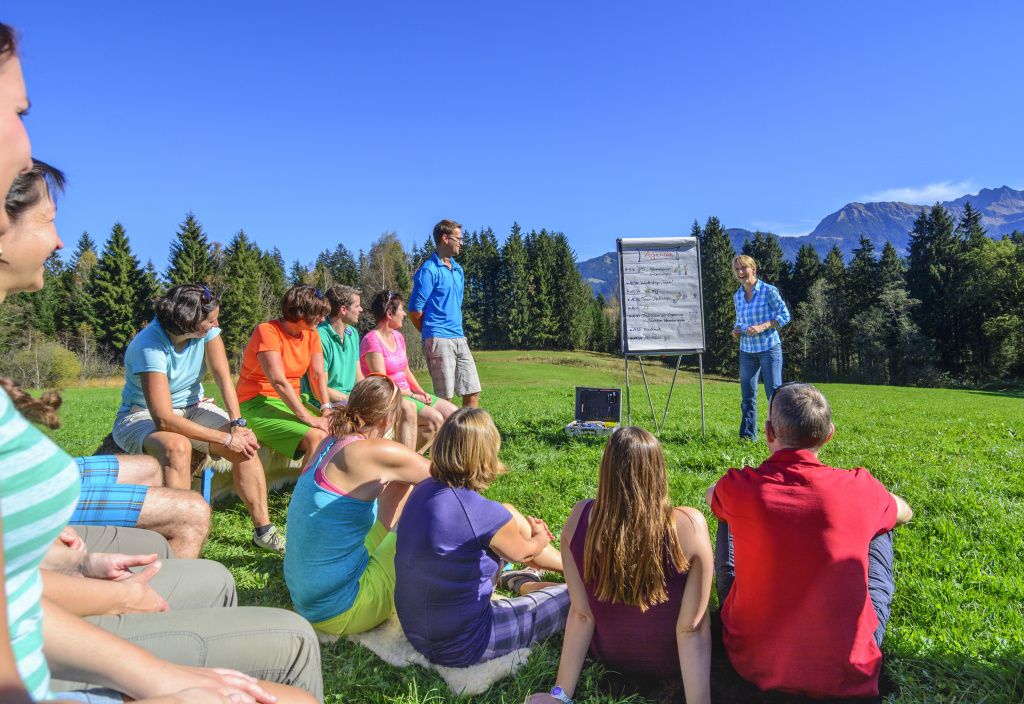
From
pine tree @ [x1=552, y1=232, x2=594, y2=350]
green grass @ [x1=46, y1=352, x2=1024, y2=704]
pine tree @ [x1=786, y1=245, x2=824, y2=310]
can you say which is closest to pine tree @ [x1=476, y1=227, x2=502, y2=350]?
pine tree @ [x1=552, y1=232, x2=594, y2=350]

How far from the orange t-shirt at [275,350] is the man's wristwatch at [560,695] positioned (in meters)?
3.49

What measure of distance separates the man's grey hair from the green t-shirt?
14.7 ft

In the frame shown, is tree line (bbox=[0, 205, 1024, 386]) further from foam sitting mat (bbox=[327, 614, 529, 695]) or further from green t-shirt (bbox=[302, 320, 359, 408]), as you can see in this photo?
foam sitting mat (bbox=[327, 614, 529, 695])

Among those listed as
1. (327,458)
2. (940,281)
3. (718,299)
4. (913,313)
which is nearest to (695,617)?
(327,458)

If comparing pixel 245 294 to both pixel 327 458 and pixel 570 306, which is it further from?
pixel 327 458

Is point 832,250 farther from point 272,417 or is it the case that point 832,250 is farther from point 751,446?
point 272,417

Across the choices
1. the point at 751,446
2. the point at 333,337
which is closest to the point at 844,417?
the point at 751,446

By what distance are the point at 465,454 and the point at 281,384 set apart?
2.73 metres

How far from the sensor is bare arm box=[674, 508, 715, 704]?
2.57 metres

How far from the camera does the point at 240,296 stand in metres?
51.0

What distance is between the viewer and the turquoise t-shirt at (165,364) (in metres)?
4.23

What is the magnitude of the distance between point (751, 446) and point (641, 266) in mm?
2724

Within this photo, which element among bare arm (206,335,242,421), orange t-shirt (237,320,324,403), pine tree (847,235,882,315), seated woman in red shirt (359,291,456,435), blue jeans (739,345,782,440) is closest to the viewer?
bare arm (206,335,242,421)

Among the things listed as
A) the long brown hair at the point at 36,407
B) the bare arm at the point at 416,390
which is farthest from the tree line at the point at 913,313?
the long brown hair at the point at 36,407
